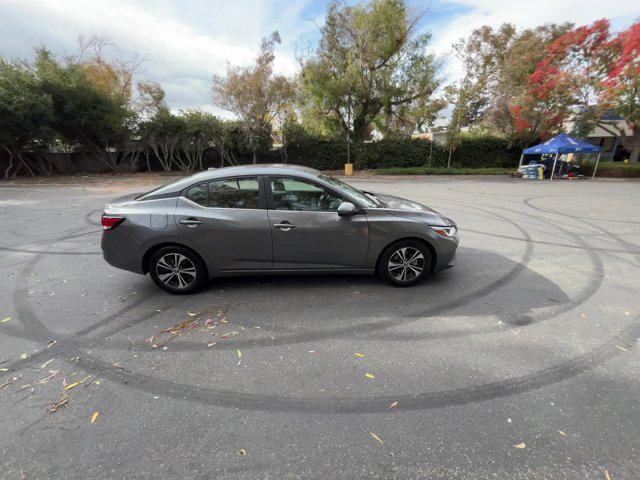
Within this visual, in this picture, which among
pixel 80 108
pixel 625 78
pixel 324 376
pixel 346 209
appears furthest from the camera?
pixel 80 108

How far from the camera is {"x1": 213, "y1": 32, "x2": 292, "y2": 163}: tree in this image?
20.7 m

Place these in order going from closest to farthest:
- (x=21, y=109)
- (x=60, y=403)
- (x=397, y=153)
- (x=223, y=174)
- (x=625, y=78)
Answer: (x=60, y=403)
(x=223, y=174)
(x=21, y=109)
(x=625, y=78)
(x=397, y=153)

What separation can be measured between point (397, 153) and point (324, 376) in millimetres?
24302

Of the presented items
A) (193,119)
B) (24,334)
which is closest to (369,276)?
(24,334)

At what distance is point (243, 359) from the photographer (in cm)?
278

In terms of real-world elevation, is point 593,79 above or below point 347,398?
above

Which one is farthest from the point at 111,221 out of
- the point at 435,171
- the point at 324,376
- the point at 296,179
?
the point at 435,171

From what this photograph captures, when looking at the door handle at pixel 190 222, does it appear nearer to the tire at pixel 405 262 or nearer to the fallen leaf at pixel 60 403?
the fallen leaf at pixel 60 403

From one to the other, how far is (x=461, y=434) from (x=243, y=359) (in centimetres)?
175

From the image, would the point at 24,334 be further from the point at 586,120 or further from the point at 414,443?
the point at 586,120

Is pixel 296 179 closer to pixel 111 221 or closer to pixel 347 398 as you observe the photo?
pixel 111 221

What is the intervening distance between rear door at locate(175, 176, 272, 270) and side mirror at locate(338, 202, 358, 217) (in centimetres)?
87

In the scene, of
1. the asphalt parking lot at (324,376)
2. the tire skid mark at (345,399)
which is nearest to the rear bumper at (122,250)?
the asphalt parking lot at (324,376)

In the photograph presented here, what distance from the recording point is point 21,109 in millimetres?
16297
